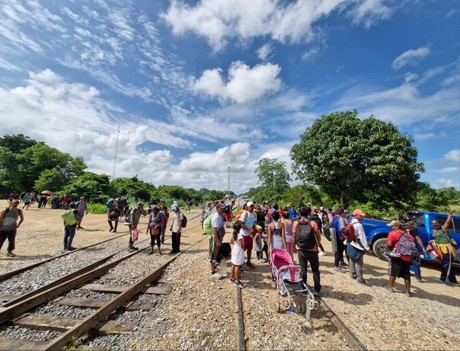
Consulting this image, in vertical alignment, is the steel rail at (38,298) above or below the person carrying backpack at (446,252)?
below

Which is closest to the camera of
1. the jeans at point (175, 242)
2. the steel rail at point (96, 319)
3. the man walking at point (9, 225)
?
the steel rail at point (96, 319)

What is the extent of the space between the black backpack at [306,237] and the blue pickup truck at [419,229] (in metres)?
5.48

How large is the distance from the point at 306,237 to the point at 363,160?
12945mm

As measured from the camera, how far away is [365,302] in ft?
16.9

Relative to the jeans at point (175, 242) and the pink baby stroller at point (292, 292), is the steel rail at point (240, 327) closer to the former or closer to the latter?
the pink baby stroller at point (292, 292)

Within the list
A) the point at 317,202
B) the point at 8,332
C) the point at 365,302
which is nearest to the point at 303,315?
the point at 365,302

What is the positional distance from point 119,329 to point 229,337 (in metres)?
1.87

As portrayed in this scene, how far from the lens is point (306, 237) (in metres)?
5.06

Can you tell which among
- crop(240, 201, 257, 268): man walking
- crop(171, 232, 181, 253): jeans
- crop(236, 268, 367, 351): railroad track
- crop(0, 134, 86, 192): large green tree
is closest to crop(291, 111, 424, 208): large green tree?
crop(240, 201, 257, 268): man walking

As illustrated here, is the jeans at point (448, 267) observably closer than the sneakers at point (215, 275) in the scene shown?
No

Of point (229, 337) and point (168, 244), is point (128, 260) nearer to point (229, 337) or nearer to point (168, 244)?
point (168, 244)

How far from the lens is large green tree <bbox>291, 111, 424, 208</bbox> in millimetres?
14688

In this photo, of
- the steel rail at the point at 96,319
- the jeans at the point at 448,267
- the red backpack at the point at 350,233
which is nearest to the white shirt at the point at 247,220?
the red backpack at the point at 350,233

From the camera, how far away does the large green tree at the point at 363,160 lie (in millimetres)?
14688
